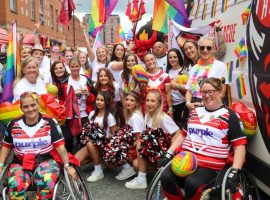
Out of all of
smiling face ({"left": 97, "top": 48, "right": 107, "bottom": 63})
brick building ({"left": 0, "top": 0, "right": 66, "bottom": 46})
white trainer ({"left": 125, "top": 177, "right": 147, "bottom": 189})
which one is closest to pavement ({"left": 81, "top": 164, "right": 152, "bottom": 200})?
white trainer ({"left": 125, "top": 177, "right": 147, "bottom": 189})

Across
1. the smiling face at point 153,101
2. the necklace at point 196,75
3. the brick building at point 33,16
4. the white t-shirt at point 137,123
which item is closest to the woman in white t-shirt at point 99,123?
the white t-shirt at point 137,123

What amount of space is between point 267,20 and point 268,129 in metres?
0.85

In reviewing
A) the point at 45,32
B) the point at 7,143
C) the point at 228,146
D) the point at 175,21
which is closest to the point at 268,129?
the point at 228,146

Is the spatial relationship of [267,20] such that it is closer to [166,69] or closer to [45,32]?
[166,69]

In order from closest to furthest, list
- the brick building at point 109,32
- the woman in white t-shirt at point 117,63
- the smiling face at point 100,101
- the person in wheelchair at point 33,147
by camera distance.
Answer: the person in wheelchair at point 33,147, the smiling face at point 100,101, the woman in white t-shirt at point 117,63, the brick building at point 109,32

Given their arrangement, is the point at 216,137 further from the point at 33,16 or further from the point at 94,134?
the point at 33,16

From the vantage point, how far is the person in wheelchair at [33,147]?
311cm

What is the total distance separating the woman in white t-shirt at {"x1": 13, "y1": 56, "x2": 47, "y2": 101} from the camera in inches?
168

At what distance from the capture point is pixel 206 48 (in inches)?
140

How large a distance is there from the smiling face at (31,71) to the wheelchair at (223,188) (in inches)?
83.9

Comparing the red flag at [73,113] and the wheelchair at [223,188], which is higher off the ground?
the red flag at [73,113]

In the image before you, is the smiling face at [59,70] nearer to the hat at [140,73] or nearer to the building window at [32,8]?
the hat at [140,73]

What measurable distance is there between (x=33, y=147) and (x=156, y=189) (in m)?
1.22

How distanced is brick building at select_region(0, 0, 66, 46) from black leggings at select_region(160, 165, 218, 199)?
58.4 feet
